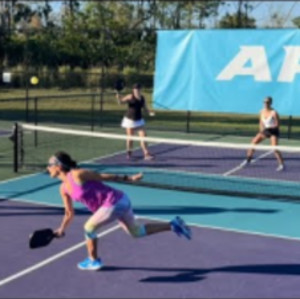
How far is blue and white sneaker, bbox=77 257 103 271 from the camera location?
7871mm

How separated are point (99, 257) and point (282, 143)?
13141mm

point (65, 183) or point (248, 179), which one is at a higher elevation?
point (65, 183)

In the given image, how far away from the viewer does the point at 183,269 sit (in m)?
8.05

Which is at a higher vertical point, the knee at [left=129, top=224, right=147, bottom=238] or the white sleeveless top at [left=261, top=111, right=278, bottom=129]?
the white sleeveless top at [left=261, top=111, right=278, bottom=129]

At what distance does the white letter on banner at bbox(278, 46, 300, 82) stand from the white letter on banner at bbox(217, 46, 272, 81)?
1.51 ft

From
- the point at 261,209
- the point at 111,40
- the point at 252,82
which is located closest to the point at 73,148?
the point at 252,82

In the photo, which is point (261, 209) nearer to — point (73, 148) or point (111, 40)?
point (73, 148)

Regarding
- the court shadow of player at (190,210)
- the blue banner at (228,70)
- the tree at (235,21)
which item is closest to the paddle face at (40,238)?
the court shadow of player at (190,210)

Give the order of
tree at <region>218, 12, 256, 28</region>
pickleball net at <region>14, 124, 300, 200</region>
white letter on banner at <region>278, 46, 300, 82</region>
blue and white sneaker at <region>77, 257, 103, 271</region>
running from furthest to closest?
1. tree at <region>218, 12, 256, 28</region>
2. white letter on banner at <region>278, 46, 300, 82</region>
3. pickleball net at <region>14, 124, 300, 200</region>
4. blue and white sneaker at <region>77, 257, 103, 271</region>

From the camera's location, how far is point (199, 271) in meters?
8.00

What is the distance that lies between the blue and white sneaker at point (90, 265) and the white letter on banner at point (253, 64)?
10.7 meters

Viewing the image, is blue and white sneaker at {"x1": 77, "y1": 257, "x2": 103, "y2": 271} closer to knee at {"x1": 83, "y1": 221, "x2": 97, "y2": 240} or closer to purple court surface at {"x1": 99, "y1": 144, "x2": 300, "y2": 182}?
knee at {"x1": 83, "y1": 221, "x2": 97, "y2": 240}

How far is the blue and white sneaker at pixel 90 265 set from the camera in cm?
787

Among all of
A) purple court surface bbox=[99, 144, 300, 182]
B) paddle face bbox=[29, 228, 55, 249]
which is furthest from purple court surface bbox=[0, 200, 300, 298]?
purple court surface bbox=[99, 144, 300, 182]
